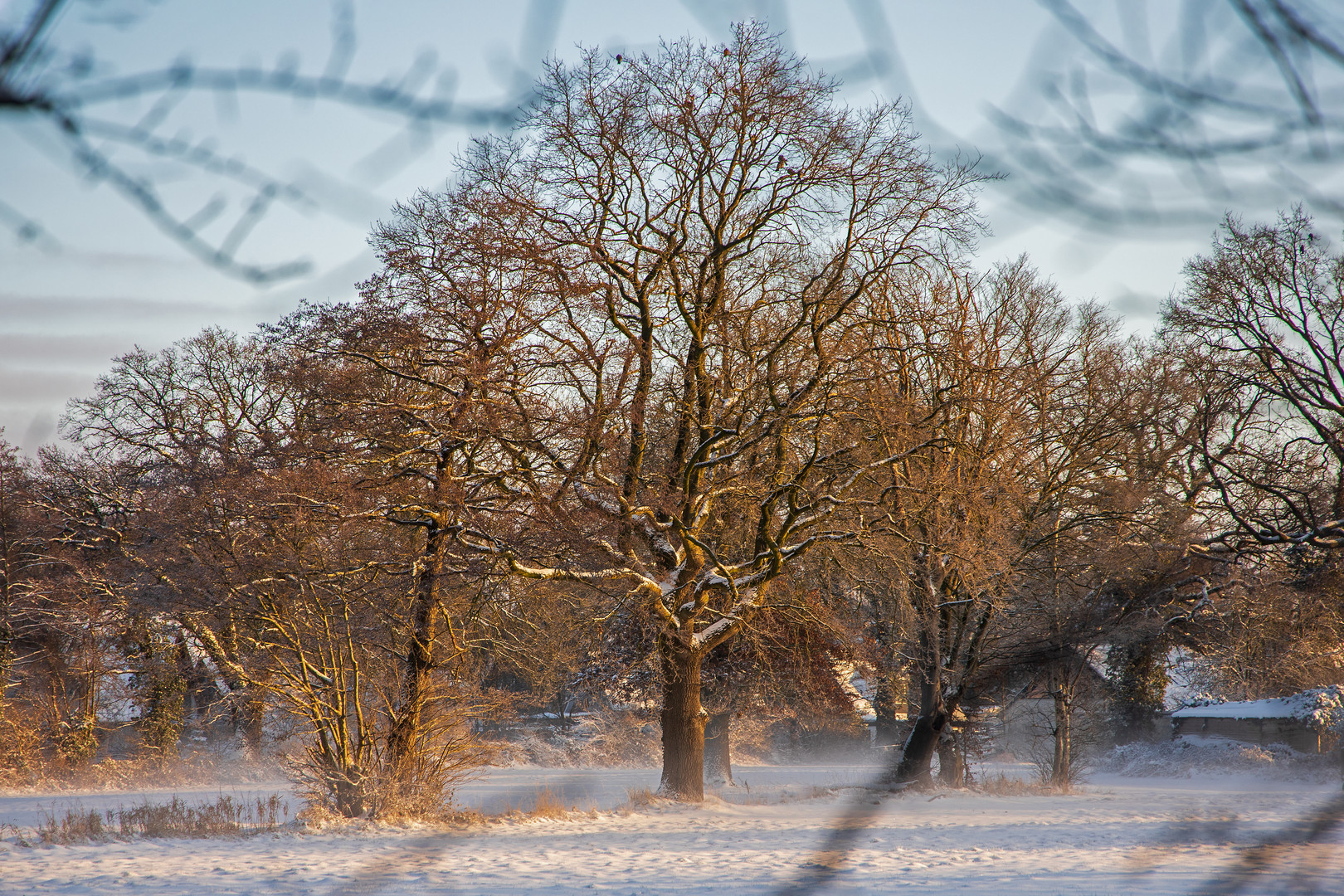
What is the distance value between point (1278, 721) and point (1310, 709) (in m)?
4.69

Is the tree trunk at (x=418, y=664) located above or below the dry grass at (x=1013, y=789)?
above

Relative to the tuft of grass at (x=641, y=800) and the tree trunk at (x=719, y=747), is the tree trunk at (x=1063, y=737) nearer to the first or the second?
the tree trunk at (x=719, y=747)

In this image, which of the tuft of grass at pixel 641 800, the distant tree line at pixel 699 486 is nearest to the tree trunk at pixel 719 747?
the distant tree line at pixel 699 486

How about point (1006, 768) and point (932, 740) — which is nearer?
point (932, 740)

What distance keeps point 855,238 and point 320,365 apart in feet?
26.0

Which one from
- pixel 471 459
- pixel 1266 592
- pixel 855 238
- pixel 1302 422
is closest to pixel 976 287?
pixel 855 238

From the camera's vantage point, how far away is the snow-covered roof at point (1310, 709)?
2059 cm

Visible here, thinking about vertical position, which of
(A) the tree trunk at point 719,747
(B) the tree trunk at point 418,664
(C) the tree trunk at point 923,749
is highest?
(B) the tree trunk at point 418,664

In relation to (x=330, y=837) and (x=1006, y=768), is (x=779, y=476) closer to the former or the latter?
(x=330, y=837)

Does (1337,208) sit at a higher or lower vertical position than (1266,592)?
higher

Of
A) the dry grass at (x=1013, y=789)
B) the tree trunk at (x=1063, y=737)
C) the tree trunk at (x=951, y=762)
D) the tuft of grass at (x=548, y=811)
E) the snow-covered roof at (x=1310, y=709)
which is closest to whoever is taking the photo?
the tuft of grass at (x=548, y=811)

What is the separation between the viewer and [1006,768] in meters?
31.2

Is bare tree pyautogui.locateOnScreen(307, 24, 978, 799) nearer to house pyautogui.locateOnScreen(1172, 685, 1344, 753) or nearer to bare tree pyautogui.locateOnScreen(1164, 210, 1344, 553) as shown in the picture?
bare tree pyautogui.locateOnScreen(1164, 210, 1344, 553)

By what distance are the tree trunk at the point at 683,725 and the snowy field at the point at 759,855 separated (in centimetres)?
54
